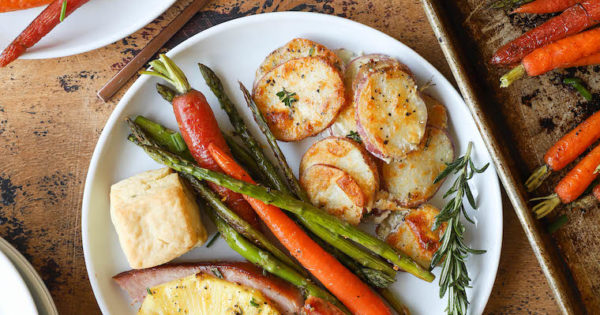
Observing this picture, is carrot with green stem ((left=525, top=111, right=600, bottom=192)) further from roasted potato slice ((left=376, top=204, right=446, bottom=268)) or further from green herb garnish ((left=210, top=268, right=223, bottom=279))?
green herb garnish ((left=210, top=268, right=223, bottom=279))

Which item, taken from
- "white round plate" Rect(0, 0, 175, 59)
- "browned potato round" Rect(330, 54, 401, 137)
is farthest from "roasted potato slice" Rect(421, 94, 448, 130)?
"white round plate" Rect(0, 0, 175, 59)

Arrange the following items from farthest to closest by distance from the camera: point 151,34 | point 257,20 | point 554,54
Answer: point 151,34
point 257,20
point 554,54

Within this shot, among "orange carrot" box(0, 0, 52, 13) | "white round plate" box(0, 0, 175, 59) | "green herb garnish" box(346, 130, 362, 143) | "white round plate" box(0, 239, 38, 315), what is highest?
"orange carrot" box(0, 0, 52, 13)

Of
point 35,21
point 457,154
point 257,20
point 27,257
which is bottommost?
point 457,154

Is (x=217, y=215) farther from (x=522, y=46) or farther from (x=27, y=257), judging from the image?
(x=522, y=46)

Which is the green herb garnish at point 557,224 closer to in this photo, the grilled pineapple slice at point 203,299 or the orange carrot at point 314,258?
the orange carrot at point 314,258

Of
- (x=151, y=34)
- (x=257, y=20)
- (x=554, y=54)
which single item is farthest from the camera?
(x=151, y=34)

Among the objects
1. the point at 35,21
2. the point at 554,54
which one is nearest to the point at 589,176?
the point at 554,54
